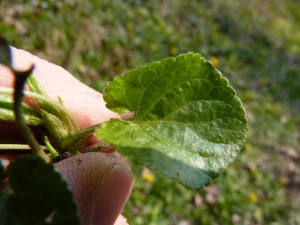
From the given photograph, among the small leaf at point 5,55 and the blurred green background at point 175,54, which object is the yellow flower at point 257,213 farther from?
the small leaf at point 5,55

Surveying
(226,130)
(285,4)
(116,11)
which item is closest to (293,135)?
(116,11)

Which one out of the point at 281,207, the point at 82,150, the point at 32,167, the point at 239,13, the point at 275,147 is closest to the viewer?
the point at 32,167

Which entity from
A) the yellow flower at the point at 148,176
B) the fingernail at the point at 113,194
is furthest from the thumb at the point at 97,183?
the yellow flower at the point at 148,176

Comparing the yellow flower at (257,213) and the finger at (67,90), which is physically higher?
the finger at (67,90)

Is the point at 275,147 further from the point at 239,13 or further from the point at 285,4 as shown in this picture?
the point at 285,4

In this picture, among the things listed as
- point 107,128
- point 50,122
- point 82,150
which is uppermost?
point 107,128
